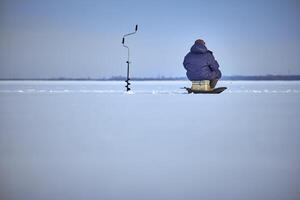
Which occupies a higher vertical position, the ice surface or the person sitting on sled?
the person sitting on sled

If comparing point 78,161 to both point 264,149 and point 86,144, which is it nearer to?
point 86,144

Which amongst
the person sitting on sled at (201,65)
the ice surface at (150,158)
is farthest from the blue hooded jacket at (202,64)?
the ice surface at (150,158)

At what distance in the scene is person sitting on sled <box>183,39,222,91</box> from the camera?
811cm

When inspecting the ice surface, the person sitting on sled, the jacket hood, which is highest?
the jacket hood

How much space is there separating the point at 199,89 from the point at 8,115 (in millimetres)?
4525

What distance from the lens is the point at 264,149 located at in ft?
8.73

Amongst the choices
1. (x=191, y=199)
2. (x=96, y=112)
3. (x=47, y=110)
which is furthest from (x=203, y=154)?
(x=47, y=110)

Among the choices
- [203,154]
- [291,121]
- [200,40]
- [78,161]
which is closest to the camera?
[78,161]

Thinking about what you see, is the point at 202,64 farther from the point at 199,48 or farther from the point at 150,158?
the point at 150,158

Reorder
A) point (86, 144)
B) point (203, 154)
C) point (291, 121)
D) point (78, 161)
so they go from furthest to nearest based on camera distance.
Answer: point (291, 121) < point (86, 144) < point (203, 154) < point (78, 161)

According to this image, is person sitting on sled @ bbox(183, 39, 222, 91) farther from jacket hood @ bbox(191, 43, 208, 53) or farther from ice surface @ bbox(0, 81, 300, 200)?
ice surface @ bbox(0, 81, 300, 200)

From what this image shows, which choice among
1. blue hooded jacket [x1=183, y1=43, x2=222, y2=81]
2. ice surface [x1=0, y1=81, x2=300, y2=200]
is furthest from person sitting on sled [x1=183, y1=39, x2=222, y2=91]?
ice surface [x1=0, y1=81, x2=300, y2=200]

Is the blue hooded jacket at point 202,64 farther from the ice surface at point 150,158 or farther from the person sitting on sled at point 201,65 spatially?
the ice surface at point 150,158

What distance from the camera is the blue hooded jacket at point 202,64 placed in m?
8.10
